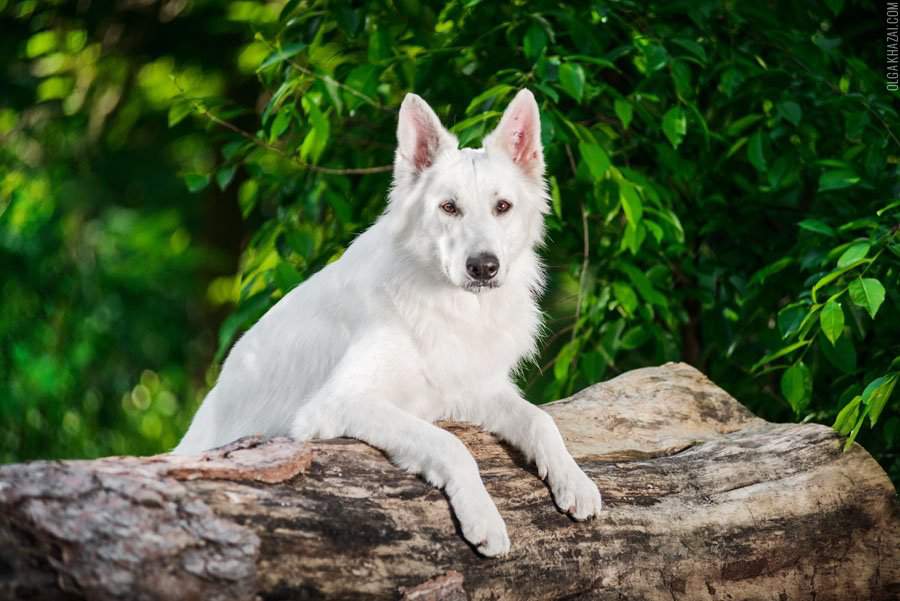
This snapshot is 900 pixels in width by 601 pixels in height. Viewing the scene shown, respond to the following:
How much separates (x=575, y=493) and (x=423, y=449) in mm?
499

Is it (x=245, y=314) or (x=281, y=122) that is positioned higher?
(x=281, y=122)

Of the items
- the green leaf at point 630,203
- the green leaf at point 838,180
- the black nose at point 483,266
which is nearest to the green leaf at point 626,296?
the green leaf at point 630,203

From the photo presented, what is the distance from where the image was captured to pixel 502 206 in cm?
352

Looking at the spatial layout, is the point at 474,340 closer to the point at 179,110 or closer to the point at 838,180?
the point at 838,180

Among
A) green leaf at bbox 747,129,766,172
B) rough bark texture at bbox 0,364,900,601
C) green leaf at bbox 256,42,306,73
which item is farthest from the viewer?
green leaf at bbox 747,129,766,172

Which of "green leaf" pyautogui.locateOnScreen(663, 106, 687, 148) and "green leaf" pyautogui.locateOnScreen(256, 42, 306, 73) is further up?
"green leaf" pyautogui.locateOnScreen(256, 42, 306, 73)

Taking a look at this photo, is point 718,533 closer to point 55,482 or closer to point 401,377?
point 401,377

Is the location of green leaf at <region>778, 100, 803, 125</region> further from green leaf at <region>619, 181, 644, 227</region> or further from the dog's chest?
the dog's chest

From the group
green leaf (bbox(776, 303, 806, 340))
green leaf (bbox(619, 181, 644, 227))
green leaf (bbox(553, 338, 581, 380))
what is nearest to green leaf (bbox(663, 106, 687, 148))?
green leaf (bbox(619, 181, 644, 227))

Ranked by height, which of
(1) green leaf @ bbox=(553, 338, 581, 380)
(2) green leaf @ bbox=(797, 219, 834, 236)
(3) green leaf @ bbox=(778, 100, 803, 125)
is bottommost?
(1) green leaf @ bbox=(553, 338, 581, 380)

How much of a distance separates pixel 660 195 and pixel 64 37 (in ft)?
15.9

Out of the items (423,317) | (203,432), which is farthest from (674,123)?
(203,432)

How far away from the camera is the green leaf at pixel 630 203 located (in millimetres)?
4215

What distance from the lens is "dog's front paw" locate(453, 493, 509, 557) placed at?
8.96 ft
